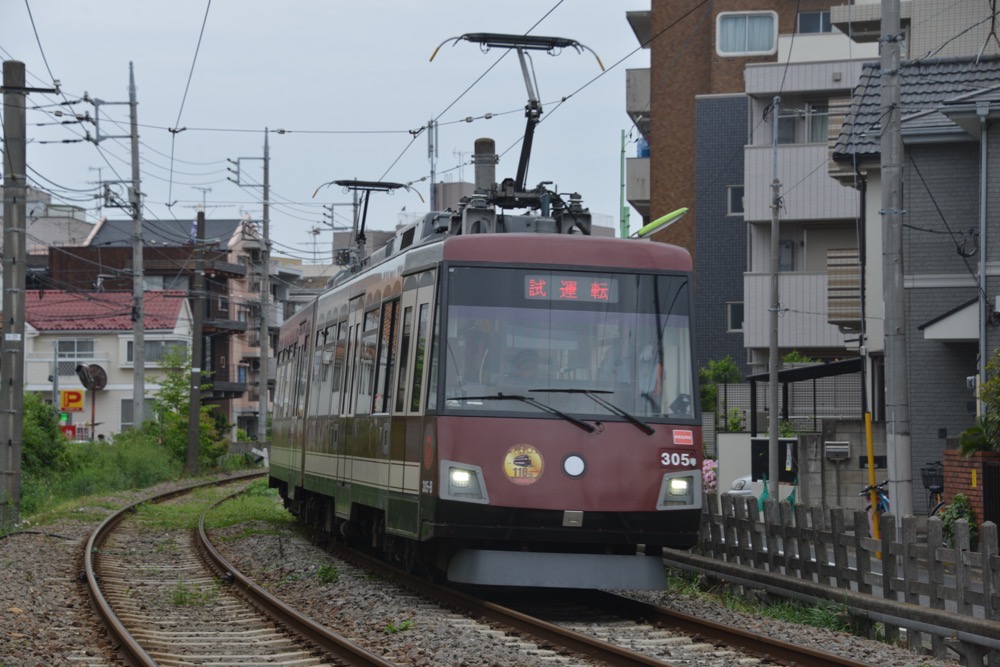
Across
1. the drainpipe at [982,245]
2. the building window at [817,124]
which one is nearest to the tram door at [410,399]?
the drainpipe at [982,245]

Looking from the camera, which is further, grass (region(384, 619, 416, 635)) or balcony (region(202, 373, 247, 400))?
balcony (region(202, 373, 247, 400))

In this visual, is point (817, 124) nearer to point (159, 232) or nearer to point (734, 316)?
point (734, 316)

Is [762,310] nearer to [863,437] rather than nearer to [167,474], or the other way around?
[863,437]

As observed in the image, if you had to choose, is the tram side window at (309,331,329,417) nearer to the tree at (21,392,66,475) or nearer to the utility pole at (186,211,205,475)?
the tree at (21,392,66,475)

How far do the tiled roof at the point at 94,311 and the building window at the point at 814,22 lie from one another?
3173cm

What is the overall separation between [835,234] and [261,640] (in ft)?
87.8

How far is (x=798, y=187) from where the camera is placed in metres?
34.5

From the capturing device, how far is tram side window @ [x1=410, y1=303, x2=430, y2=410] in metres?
11.8

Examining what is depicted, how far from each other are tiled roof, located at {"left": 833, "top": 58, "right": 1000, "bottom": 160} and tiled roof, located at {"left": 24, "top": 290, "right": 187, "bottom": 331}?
1719 inches

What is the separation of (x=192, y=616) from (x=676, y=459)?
14.0 feet

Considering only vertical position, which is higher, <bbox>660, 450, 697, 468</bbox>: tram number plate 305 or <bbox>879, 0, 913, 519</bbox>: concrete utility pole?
<bbox>879, 0, 913, 519</bbox>: concrete utility pole

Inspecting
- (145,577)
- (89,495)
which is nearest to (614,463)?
(145,577)

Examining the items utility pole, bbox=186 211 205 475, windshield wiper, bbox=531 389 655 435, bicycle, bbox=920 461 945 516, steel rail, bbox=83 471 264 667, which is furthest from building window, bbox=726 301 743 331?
windshield wiper, bbox=531 389 655 435

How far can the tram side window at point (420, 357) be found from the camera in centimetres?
1175
